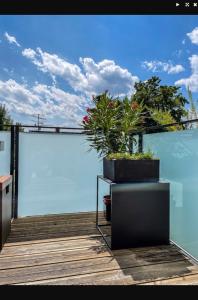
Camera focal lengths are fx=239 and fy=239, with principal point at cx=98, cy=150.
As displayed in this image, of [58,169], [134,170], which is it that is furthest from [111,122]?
[58,169]

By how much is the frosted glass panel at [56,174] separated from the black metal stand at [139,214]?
1.35m

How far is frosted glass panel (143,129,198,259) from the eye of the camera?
2301 millimetres

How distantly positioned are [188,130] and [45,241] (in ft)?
6.44

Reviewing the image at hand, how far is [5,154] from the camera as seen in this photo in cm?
343

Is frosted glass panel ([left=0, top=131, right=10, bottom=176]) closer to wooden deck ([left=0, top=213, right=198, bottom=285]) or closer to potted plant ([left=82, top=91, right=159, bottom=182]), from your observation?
wooden deck ([left=0, top=213, right=198, bottom=285])

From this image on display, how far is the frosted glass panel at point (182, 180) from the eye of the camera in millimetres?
2301

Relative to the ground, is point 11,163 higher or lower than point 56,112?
lower

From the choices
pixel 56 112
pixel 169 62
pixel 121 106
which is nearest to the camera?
pixel 121 106
